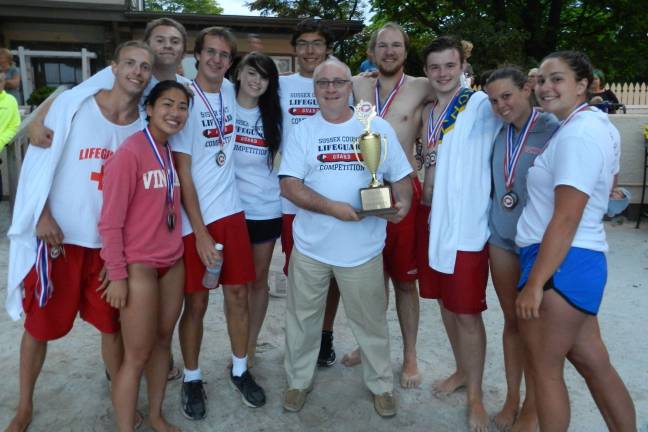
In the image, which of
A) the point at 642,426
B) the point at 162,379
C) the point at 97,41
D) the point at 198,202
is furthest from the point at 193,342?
the point at 97,41

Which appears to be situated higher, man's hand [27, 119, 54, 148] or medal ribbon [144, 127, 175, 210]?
man's hand [27, 119, 54, 148]

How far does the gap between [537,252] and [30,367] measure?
2637 mm

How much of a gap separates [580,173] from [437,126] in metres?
1.12

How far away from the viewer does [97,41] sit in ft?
44.9

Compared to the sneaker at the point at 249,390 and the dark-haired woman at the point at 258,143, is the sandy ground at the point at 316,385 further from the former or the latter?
the dark-haired woman at the point at 258,143

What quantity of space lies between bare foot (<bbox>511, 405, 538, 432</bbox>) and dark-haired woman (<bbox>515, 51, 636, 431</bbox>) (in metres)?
0.51

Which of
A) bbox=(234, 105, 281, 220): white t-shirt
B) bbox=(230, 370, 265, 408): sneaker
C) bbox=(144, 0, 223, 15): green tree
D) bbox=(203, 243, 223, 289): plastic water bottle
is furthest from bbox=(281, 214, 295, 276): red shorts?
bbox=(144, 0, 223, 15): green tree

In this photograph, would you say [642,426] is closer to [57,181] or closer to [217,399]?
[217,399]

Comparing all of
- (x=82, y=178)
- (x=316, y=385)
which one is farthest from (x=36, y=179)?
(x=316, y=385)

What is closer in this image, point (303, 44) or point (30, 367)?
point (30, 367)

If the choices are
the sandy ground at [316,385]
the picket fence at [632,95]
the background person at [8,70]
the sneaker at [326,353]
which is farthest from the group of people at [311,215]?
the picket fence at [632,95]

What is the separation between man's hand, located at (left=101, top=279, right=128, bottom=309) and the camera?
2.53m

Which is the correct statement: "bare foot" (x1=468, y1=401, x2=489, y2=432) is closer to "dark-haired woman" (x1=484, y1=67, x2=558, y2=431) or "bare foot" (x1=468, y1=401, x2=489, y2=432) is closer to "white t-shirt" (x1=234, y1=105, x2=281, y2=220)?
"dark-haired woman" (x1=484, y1=67, x2=558, y2=431)

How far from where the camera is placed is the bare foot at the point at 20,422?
9.71 ft
